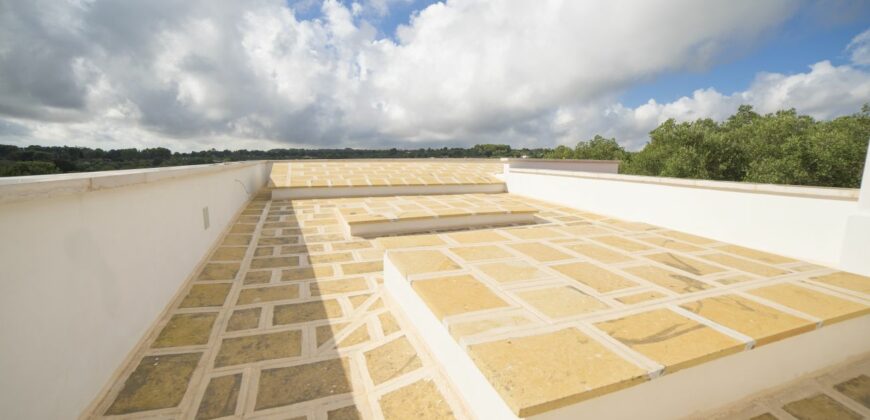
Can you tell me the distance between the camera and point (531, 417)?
4.22ft

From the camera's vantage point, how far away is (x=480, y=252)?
314 centimetres

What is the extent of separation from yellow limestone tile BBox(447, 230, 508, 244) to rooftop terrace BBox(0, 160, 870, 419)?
42 millimetres

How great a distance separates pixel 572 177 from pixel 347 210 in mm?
Answer: 4609

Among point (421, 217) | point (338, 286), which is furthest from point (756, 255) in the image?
point (338, 286)

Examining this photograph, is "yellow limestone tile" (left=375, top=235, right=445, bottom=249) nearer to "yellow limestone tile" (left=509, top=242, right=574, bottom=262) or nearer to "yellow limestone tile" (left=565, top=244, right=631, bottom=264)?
"yellow limestone tile" (left=509, top=242, right=574, bottom=262)

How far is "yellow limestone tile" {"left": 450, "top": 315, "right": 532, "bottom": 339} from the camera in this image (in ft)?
5.79

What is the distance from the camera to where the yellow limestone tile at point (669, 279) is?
2.40 m

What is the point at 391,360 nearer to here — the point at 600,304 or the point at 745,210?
the point at 600,304

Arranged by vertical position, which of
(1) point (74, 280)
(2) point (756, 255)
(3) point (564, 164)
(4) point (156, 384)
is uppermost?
(3) point (564, 164)

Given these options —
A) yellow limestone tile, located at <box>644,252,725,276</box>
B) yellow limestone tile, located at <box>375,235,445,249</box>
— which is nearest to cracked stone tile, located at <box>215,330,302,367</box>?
yellow limestone tile, located at <box>375,235,445,249</box>

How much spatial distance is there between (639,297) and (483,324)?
1.16m

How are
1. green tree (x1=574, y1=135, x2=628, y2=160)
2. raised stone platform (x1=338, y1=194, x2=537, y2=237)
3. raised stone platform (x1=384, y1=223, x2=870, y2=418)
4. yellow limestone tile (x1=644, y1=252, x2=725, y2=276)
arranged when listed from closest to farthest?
1. raised stone platform (x1=384, y1=223, x2=870, y2=418)
2. yellow limestone tile (x1=644, y1=252, x2=725, y2=276)
3. raised stone platform (x1=338, y1=194, x2=537, y2=237)
4. green tree (x1=574, y1=135, x2=628, y2=160)

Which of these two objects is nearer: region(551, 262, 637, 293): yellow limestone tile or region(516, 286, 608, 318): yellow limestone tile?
region(516, 286, 608, 318): yellow limestone tile

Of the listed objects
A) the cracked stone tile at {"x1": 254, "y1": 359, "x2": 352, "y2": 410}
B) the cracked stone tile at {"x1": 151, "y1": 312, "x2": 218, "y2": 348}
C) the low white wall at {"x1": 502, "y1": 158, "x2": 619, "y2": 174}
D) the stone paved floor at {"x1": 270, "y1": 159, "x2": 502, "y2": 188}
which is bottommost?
the cracked stone tile at {"x1": 254, "y1": 359, "x2": 352, "y2": 410}
